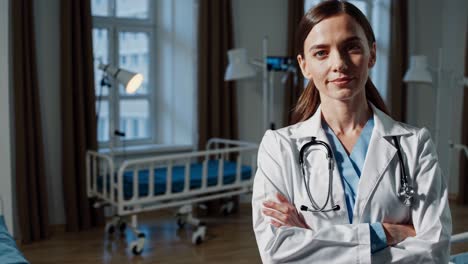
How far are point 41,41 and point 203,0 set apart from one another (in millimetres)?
1404

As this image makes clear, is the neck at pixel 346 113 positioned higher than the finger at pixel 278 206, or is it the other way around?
the neck at pixel 346 113

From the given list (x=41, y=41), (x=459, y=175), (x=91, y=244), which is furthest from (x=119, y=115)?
(x=459, y=175)

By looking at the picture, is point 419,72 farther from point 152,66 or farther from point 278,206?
point 278,206

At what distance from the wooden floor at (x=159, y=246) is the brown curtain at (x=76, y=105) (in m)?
0.24

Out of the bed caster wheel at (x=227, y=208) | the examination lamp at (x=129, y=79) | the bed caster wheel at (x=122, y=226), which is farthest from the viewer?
the bed caster wheel at (x=227, y=208)

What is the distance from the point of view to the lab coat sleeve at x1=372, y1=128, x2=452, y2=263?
1320 mm

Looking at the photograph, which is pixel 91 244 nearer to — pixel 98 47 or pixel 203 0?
pixel 98 47

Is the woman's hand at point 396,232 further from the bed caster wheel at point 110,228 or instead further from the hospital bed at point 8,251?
the bed caster wheel at point 110,228

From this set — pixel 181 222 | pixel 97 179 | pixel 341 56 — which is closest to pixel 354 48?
pixel 341 56

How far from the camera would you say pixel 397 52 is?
6195mm

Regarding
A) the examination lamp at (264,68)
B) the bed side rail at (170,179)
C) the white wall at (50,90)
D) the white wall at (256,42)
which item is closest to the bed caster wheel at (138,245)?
the bed side rail at (170,179)

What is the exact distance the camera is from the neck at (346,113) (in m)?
1.39

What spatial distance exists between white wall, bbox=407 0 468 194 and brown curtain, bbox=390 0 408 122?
20 cm

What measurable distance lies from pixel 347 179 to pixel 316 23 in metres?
0.38
